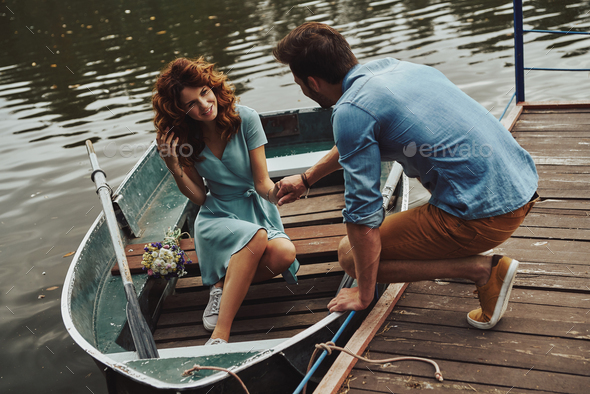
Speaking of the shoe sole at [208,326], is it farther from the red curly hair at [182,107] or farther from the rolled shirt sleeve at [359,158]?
the rolled shirt sleeve at [359,158]

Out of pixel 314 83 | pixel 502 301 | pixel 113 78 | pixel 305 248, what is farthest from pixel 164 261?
pixel 113 78

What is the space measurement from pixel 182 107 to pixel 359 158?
109 cm

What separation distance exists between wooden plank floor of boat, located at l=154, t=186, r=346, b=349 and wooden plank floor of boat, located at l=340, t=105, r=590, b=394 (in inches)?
19.0

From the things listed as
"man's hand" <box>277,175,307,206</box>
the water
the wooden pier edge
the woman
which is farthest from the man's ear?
the water

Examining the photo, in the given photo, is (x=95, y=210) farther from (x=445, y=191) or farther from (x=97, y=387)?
(x=445, y=191)

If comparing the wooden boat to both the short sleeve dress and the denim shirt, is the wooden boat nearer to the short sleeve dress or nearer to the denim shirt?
the short sleeve dress

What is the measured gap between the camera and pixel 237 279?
2.42 metres

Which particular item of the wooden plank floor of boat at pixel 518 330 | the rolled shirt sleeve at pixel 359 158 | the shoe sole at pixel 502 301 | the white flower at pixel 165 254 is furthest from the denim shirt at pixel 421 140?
the white flower at pixel 165 254

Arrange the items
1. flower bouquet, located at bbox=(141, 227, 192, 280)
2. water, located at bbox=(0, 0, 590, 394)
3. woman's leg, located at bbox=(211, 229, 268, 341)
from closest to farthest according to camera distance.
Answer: woman's leg, located at bbox=(211, 229, 268, 341), flower bouquet, located at bbox=(141, 227, 192, 280), water, located at bbox=(0, 0, 590, 394)

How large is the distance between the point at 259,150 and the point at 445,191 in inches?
44.4

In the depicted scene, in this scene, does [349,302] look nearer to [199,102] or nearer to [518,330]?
[518,330]

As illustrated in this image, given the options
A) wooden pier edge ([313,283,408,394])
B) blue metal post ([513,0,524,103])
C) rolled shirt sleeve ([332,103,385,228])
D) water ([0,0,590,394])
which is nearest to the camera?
rolled shirt sleeve ([332,103,385,228])

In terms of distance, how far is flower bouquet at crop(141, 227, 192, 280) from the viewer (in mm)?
2723

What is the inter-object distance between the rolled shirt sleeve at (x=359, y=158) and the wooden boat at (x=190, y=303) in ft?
1.81
